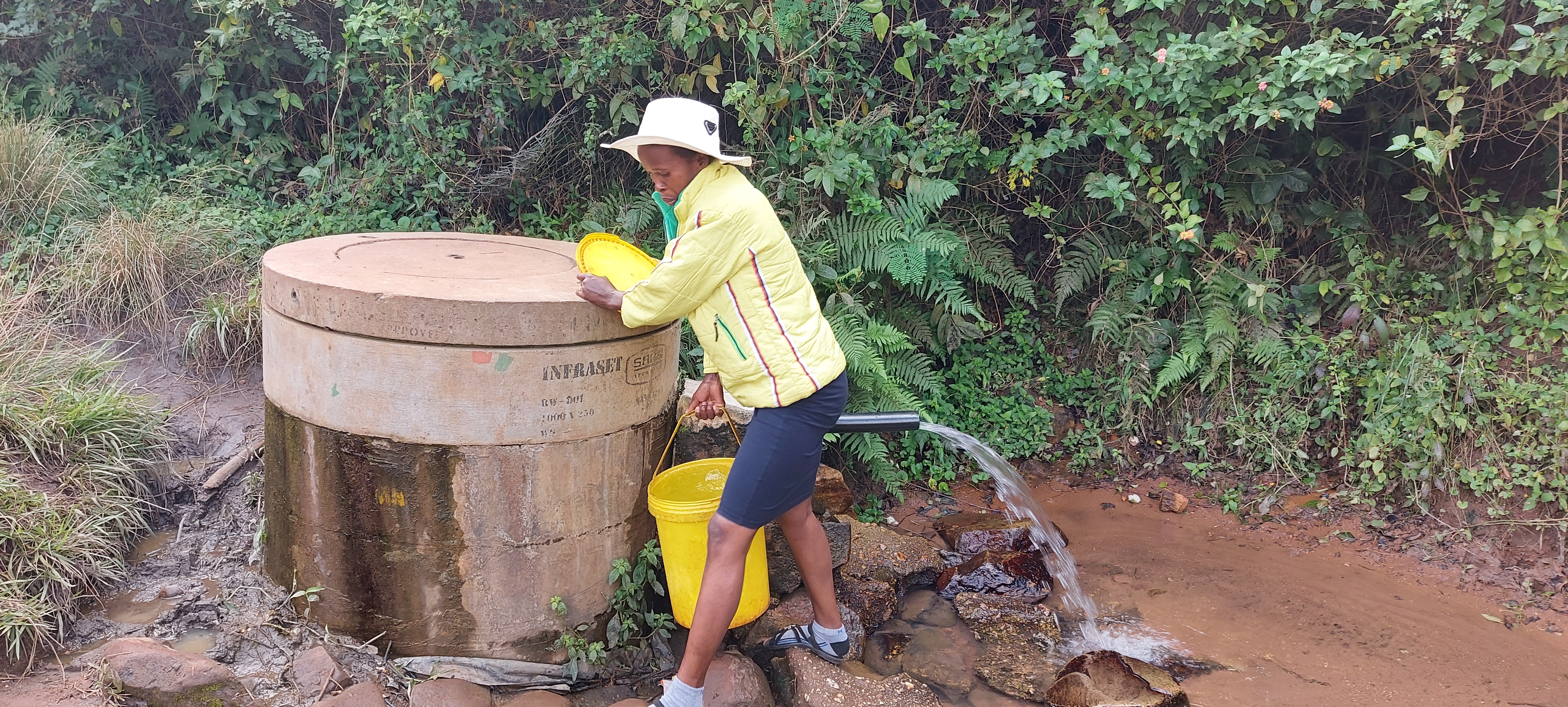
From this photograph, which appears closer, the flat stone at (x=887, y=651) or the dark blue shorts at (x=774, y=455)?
the dark blue shorts at (x=774, y=455)

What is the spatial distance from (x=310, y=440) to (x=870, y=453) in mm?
2728

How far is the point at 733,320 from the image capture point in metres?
3.02

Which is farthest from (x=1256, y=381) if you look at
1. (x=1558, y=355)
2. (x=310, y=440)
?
(x=310, y=440)

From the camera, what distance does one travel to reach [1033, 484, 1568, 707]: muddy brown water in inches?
148

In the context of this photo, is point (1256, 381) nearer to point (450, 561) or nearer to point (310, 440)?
point (450, 561)

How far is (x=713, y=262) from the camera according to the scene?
9.55 ft

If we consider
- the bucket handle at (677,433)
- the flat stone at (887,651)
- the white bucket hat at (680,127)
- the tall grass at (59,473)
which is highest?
the white bucket hat at (680,127)

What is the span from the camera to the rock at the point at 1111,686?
350cm

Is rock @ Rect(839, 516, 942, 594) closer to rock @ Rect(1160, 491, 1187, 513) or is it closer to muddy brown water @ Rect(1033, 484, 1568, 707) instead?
muddy brown water @ Rect(1033, 484, 1568, 707)

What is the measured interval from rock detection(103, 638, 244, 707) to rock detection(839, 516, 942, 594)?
2.37 meters

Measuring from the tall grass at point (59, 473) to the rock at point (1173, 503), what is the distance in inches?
198

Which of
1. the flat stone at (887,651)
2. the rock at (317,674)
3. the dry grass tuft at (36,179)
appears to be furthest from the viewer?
the dry grass tuft at (36,179)

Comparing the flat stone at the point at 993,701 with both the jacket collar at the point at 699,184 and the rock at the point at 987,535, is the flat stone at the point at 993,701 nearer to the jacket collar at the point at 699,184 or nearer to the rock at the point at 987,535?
the rock at the point at 987,535

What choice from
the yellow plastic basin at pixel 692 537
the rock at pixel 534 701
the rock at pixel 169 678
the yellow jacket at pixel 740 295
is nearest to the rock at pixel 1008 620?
the yellow plastic basin at pixel 692 537
